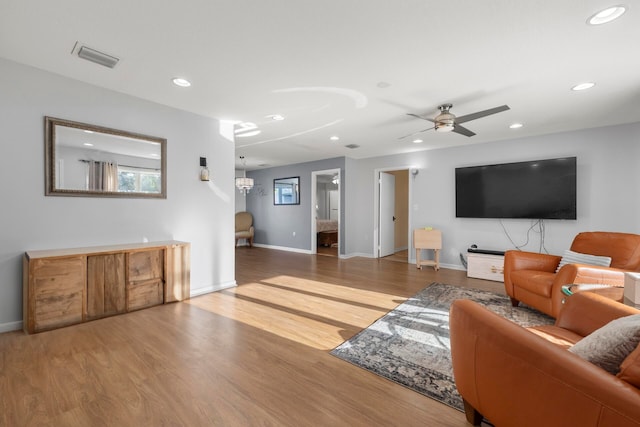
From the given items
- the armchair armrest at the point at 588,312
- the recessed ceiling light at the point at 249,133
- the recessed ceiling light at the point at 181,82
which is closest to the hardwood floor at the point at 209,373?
the armchair armrest at the point at 588,312

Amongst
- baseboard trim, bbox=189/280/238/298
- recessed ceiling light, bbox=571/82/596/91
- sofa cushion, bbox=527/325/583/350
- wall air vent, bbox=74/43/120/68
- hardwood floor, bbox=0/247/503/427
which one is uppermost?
wall air vent, bbox=74/43/120/68

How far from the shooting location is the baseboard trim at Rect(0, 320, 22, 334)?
2453 mm

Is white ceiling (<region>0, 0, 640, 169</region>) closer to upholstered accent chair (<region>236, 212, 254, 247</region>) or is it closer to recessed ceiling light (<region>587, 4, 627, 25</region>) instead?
recessed ceiling light (<region>587, 4, 627, 25</region>)

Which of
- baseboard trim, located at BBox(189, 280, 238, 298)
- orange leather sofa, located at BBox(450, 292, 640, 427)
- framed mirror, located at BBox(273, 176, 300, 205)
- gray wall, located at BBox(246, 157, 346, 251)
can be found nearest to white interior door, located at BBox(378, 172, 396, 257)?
gray wall, located at BBox(246, 157, 346, 251)

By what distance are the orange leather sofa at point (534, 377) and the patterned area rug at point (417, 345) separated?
359mm

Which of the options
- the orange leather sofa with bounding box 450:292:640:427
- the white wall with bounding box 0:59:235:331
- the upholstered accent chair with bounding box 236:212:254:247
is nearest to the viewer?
the orange leather sofa with bounding box 450:292:640:427

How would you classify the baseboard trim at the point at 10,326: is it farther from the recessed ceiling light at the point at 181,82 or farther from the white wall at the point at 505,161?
the white wall at the point at 505,161

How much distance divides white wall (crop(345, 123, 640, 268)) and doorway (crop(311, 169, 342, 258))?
665mm

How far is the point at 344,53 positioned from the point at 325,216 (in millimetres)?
9362

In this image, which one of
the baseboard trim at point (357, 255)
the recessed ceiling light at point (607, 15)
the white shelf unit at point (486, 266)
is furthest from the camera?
the baseboard trim at point (357, 255)

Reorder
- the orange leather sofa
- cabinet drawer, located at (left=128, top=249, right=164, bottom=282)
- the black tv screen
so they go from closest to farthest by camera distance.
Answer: the orange leather sofa, cabinet drawer, located at (left=128, top=249, right=164, bottom=282), the black tv screen

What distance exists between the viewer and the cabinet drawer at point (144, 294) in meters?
2.98

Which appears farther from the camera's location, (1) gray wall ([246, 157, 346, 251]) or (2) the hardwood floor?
(1) gray wall ([246, 157, 346, 251])

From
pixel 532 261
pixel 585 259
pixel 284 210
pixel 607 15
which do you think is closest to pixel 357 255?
pixel 284 210
